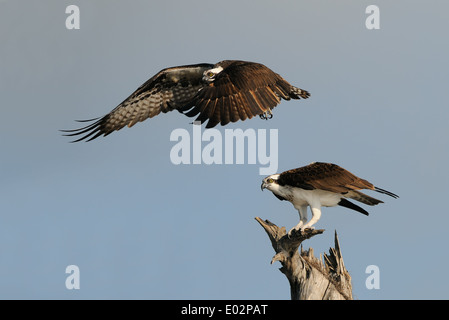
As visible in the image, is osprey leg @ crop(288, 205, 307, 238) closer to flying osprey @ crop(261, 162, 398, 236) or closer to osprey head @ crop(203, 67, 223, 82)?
flying osprey @ crop(261, 162, 398, 236)

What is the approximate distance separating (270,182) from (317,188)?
0.93 meters

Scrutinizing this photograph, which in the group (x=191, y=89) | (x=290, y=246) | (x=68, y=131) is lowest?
(x=290, y=246)

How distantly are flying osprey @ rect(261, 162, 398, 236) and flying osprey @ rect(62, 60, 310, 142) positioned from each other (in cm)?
171

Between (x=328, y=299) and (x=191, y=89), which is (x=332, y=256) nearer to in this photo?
(x=328, y=299)

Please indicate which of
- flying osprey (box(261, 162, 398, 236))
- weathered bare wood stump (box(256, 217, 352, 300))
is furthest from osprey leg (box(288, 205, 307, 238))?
weathered bare wood stump (box(256, 217, 352, 300))

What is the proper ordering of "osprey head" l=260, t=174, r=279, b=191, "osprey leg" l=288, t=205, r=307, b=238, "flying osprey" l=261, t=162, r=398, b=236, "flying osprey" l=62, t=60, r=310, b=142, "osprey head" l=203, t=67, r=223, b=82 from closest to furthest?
"flying osprey" l=261, t=162, r=398, b=236, "osprey leg" l=288, t=205, r=307, b=238, "osprey head" l=260, t=174, r=279, b=191, "flying osprey" l=62, t=60, r=310, b=142, "osprey head" l=203, t=67, r=223, b=82

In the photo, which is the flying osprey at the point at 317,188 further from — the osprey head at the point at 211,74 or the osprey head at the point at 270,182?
the osprey head at the point at 211,74

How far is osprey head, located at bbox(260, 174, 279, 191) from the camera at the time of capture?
13.5 meters

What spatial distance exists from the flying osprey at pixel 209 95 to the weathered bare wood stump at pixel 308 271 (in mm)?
2386

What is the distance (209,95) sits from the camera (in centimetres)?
1448

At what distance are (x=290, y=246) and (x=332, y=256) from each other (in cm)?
117

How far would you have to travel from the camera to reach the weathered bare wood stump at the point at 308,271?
44.2 ft
